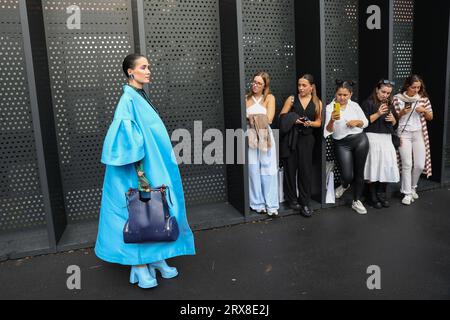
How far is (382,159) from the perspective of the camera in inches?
173

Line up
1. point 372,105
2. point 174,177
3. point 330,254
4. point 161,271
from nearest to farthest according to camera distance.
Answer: point 174,177
point 161,271
point 330,254
point 372,105

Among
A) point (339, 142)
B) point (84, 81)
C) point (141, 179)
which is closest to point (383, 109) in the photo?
point (339, 142)

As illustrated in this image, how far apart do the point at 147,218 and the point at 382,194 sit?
3178 mm

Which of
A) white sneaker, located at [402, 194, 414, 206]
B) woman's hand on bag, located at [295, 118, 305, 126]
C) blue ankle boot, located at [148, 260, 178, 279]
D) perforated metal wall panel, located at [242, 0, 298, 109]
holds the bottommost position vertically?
white sneaker, located at [402, 194, 414, 206]

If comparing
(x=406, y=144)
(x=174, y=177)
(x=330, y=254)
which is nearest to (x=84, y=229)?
(x=174, y=177)

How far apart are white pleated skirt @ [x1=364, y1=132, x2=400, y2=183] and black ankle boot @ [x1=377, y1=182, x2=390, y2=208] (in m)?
0.26

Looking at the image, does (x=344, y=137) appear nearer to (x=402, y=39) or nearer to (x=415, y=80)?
(x=415, y=80)

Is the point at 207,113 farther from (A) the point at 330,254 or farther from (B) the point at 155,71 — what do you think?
(A) the point at 330,254

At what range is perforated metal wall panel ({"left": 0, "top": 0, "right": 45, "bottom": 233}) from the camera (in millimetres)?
3707

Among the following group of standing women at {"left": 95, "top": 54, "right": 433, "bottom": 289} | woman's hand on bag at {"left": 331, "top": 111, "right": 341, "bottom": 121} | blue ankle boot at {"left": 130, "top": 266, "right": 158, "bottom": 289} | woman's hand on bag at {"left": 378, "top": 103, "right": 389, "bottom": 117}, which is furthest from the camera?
woman's hand on bag at {"left": 378, "top": 103, "right": 389, "bottom": 117}

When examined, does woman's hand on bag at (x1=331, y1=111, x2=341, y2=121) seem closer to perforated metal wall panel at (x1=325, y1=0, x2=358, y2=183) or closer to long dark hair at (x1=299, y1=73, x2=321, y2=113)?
long dark hair at (x1=299, y1=73, x2=321, y2=113)

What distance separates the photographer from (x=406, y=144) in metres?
4.68

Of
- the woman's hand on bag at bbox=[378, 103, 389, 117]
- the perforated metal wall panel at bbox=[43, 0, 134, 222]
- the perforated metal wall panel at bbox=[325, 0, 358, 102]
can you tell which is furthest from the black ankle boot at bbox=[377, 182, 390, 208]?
the perforated metal wall panel at bbox=[43, 0, 134, 222]
